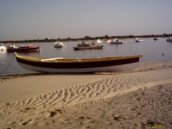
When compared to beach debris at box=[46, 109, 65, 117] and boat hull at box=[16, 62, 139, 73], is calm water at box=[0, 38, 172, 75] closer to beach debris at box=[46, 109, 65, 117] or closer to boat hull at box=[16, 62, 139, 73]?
boat hull at box=[16, 62, 139, 73]

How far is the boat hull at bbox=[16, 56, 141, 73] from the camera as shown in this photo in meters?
9.87

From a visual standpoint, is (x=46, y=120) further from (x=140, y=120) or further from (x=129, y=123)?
(x=140, y=120)

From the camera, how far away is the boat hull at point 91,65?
9.87 meters

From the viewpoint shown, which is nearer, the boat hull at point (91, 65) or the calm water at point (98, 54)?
the boat hull at point (91, 65)

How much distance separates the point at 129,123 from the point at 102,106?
122 cm

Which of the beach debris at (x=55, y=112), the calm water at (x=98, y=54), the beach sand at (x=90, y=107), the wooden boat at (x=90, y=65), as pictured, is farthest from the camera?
the calm water at (x=98, y=54)

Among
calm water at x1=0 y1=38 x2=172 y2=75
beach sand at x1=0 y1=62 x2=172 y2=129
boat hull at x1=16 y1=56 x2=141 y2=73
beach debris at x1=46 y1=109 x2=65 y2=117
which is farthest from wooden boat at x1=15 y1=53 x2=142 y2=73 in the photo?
beach debris at x1=46 y1=109 x2=65 y2=117

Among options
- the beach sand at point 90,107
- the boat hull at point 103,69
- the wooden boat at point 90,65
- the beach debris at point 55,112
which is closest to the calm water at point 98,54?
the wooden boat at point 90,65

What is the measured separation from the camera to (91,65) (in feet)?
33.4

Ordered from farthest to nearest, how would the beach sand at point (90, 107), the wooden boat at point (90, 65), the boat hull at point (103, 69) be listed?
the boat hull at point (103, 69) → the wooden boat at point (90, 65) → the beach sand at point (90, 107)

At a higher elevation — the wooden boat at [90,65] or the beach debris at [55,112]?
the wooden boat at [90,65]

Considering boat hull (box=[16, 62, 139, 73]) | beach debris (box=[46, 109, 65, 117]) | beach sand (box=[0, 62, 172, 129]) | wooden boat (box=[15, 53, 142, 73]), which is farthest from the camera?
boat hull (box=[16, 62, 139, 73])

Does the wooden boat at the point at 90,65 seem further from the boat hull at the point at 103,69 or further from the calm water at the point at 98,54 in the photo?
the calm water at the point at 98,54

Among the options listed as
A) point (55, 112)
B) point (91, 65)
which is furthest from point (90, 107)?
point (91, 65)
